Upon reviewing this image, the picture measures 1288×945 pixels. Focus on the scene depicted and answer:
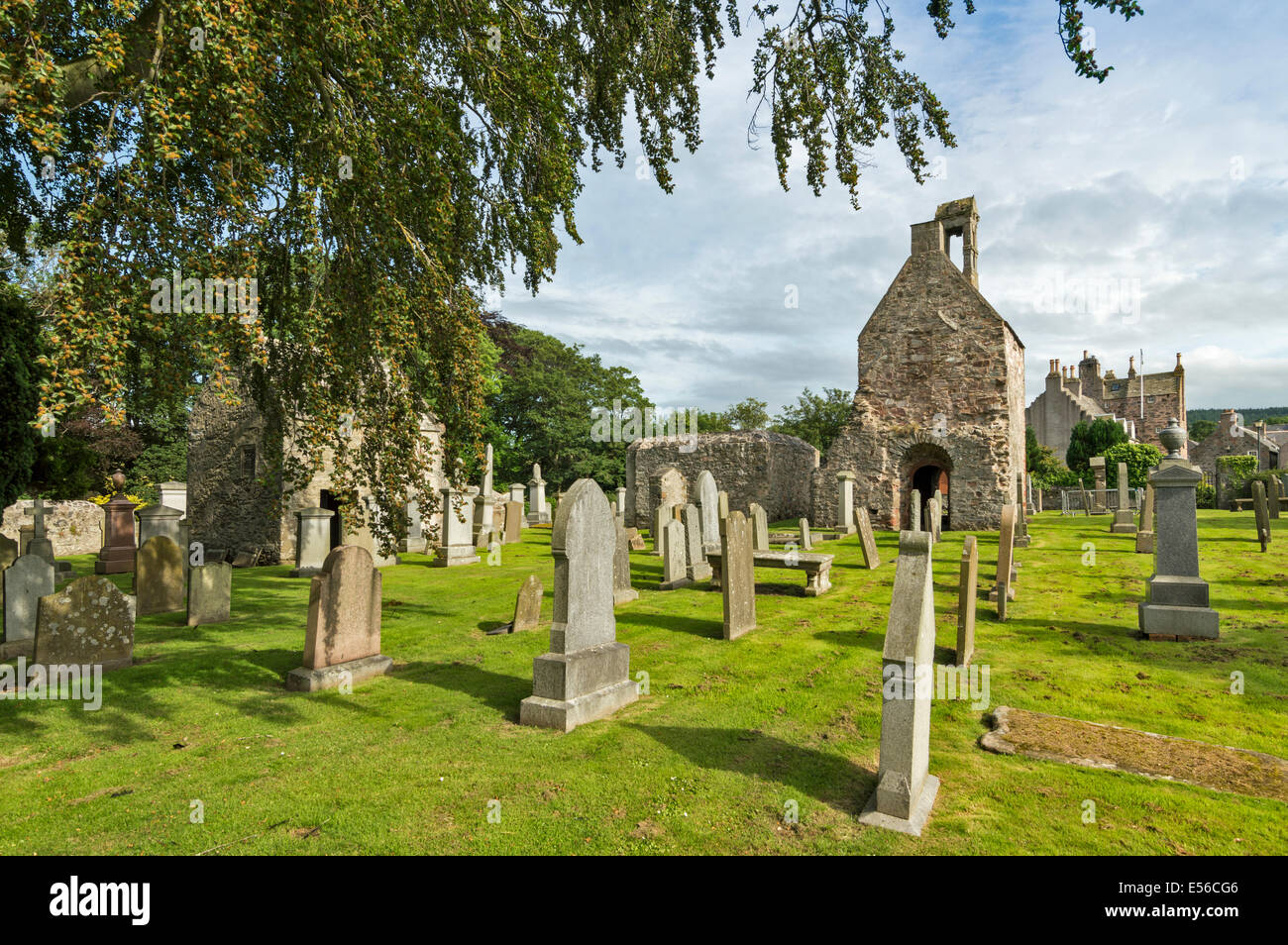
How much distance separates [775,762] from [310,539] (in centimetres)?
1293

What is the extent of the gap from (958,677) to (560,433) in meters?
32.4

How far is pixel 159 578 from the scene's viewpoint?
9625 millimetres

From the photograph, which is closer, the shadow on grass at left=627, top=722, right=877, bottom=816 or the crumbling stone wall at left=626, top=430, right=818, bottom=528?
the shadow on grass at left=627, top=722, right=877, bottom=816

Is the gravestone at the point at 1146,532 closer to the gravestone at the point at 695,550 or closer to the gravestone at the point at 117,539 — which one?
the gravestone at the point at 695,550

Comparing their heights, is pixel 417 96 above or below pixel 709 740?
above

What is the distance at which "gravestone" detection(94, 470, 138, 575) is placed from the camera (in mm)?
14562

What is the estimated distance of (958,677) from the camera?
19.5 ft

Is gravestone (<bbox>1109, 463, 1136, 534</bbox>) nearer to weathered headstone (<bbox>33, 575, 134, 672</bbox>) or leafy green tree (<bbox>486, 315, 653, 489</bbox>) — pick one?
weathered headstone (<bbox>33, 575, 134, 672</bbox>)

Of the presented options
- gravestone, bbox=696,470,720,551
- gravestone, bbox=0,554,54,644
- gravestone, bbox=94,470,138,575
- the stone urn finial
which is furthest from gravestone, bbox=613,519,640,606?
gravestone, bbox=94,470,138,575

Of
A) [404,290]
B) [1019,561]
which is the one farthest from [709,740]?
[1019,561]

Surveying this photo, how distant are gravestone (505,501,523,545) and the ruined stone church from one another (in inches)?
387

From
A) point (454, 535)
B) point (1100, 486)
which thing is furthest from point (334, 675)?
point (1100, 486)

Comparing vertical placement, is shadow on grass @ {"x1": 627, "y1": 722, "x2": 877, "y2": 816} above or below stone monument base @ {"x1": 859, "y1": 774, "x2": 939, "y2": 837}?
below
